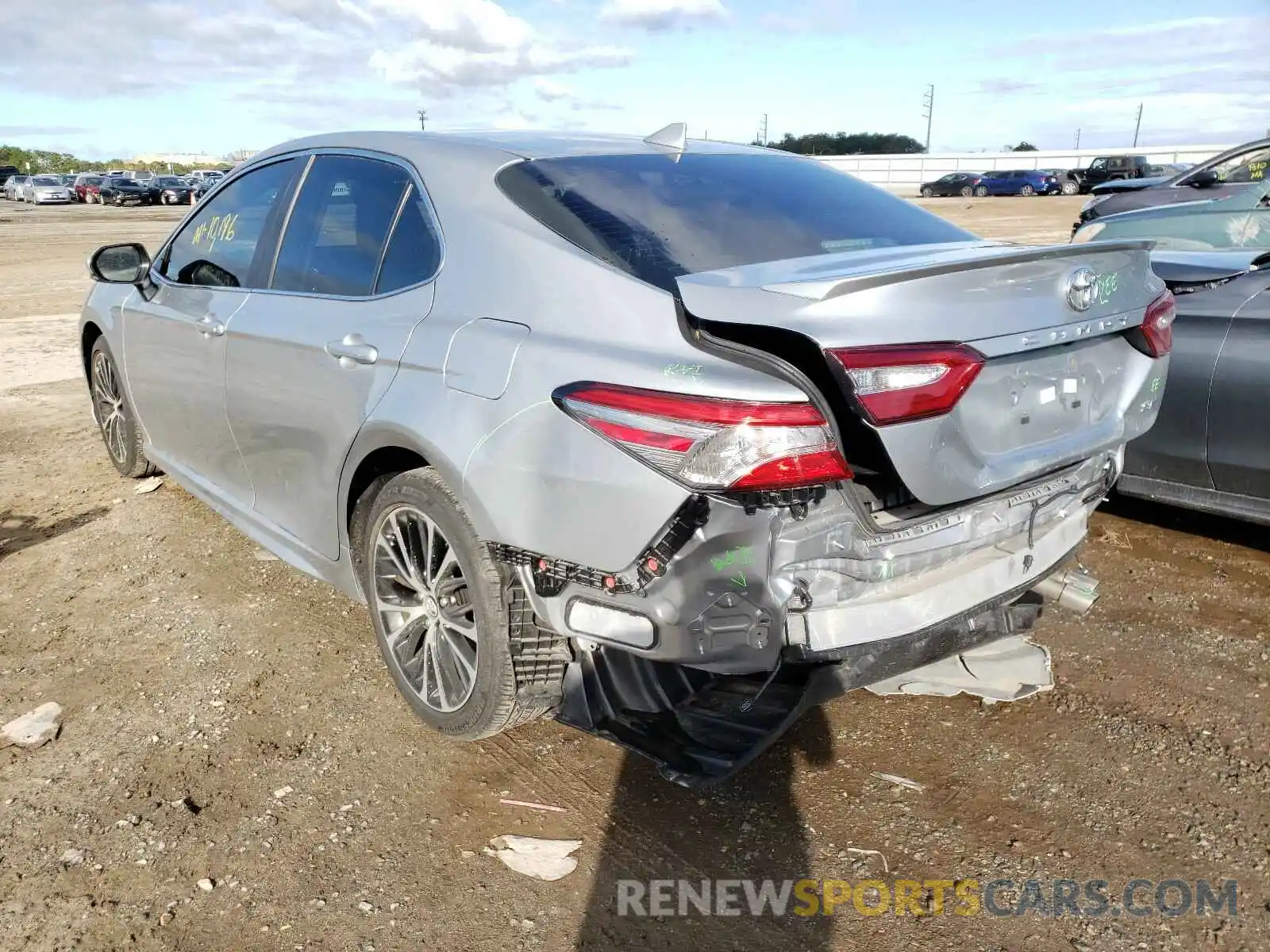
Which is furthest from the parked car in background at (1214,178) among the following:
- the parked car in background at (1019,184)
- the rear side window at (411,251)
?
the parked car in background at (1019,184)

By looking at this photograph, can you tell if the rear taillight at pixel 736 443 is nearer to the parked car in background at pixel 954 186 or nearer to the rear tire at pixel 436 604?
the rear tire at pixel 436 604

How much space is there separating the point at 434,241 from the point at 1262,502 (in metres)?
3.34

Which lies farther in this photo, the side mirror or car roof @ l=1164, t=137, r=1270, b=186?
car roof @ l=1164, t=137, r=1270, b=186

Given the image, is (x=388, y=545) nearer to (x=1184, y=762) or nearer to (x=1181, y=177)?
(x=1184, y=762)

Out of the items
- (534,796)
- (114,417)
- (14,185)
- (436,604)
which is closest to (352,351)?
(436,604)

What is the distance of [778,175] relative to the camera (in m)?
3.34

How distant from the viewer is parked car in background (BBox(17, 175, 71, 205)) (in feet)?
162

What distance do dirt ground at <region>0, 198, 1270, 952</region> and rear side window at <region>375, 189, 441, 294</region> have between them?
1.40 m

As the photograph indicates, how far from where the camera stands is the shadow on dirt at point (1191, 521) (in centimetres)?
460

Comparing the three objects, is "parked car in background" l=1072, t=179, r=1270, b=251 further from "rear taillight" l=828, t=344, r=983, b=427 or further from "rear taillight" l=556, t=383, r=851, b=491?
"rear taillight" l=556, t=383, r=851, b=491

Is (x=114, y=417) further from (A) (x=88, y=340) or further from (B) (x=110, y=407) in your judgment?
(A) (x=88, y=340)

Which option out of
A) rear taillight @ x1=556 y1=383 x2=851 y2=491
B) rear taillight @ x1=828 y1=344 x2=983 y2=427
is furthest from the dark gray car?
rear taillight @ x1=556 y1=383 x2=851 y2=491

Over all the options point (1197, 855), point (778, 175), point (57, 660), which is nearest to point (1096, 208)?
point (778, 175)

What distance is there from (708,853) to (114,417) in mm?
4376
